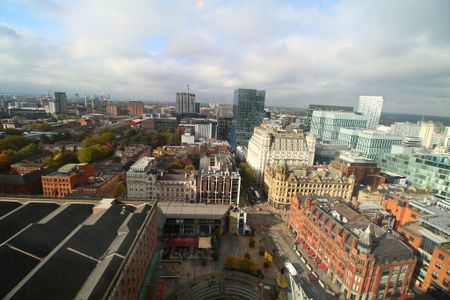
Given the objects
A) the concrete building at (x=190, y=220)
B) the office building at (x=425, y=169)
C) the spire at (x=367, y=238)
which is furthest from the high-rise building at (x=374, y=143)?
the concrete building at (x=190, y=220)

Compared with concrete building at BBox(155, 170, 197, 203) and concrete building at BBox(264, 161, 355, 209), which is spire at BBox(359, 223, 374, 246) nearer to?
concrete building at BBox(264, 161, 355, 209)

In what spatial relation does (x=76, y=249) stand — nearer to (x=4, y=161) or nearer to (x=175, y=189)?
(x=175, y=189)

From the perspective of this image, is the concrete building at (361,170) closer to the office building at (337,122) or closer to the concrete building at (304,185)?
the concrete building at (304,185)

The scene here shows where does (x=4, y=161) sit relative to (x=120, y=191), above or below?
above

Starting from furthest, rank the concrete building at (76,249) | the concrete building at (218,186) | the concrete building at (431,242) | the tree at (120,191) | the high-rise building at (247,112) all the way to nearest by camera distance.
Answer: the high-rise building at (247,112) < the tree at (120,191) < the concrete building at (218,186) < the concrete building at (431,242) < the concrete building at (76,249)

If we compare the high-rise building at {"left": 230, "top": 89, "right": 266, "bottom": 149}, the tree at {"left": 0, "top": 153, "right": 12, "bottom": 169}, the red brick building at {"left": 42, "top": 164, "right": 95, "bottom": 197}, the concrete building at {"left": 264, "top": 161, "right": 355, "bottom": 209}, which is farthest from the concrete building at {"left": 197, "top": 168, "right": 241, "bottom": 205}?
the tree at {"left": 0, "top": 153, "right": 12, "bottom": 169}

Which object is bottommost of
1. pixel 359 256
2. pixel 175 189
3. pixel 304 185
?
pixel 175 189

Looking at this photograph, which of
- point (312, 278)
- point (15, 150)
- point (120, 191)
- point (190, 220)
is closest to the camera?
point (312, 278)

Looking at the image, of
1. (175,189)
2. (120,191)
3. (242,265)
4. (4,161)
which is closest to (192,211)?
(175,189)
